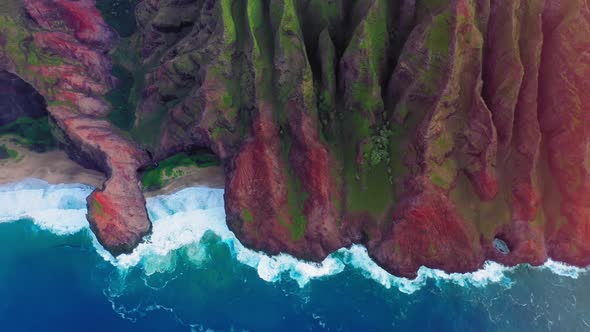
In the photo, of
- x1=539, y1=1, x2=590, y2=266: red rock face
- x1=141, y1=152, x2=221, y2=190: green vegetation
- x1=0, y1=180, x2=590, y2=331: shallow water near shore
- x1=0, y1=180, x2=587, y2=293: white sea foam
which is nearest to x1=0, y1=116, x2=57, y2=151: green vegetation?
x1=0, y1=180, x2=587, y2=293: white sea foam

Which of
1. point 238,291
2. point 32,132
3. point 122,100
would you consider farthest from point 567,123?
point 32,132

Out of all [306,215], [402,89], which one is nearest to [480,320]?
[306,215]

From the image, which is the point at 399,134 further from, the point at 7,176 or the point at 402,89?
the point at 7,176

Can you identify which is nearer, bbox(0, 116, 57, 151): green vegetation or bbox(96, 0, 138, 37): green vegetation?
bbox(0, 116, 57, 151): green vegetation

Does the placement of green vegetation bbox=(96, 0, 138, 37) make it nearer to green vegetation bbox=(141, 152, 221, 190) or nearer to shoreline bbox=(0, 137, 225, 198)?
shoreline bbox=(0, 137, 225, 198)

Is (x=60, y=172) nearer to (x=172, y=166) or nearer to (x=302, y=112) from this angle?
(x=172, y=166)

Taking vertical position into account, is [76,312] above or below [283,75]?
below
